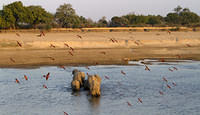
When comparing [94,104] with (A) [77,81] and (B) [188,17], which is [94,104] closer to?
(A) [77,81]

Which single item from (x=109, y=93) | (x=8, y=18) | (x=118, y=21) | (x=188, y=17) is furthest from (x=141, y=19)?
(x=109, y=93)

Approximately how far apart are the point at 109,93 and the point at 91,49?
602 inches

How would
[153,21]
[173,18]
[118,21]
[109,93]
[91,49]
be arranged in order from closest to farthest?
[109,93] < [91,49] < [118,21] < [153,21] < [173,18]

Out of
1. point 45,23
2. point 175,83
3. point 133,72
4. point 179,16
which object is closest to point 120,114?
point 175,83

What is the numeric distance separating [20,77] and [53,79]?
7.03 ft

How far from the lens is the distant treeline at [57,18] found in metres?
48.8

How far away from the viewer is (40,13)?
50188 millimetres

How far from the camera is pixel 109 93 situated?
57.7ft

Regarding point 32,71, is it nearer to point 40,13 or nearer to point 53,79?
point 53,79

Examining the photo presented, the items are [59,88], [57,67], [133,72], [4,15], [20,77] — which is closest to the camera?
[59,88]

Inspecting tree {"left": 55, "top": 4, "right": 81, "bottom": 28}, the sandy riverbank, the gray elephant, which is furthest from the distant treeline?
the gray elephant

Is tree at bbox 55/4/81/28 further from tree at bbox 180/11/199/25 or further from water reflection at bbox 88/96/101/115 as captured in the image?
water reflection at bbox 88/96/101/115

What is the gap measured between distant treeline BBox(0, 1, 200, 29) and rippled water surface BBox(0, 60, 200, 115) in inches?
1020

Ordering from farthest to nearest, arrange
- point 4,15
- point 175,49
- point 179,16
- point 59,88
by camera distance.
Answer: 1. point 179,16
2. point 4,15
3. point 175,49
4. point 59,88
